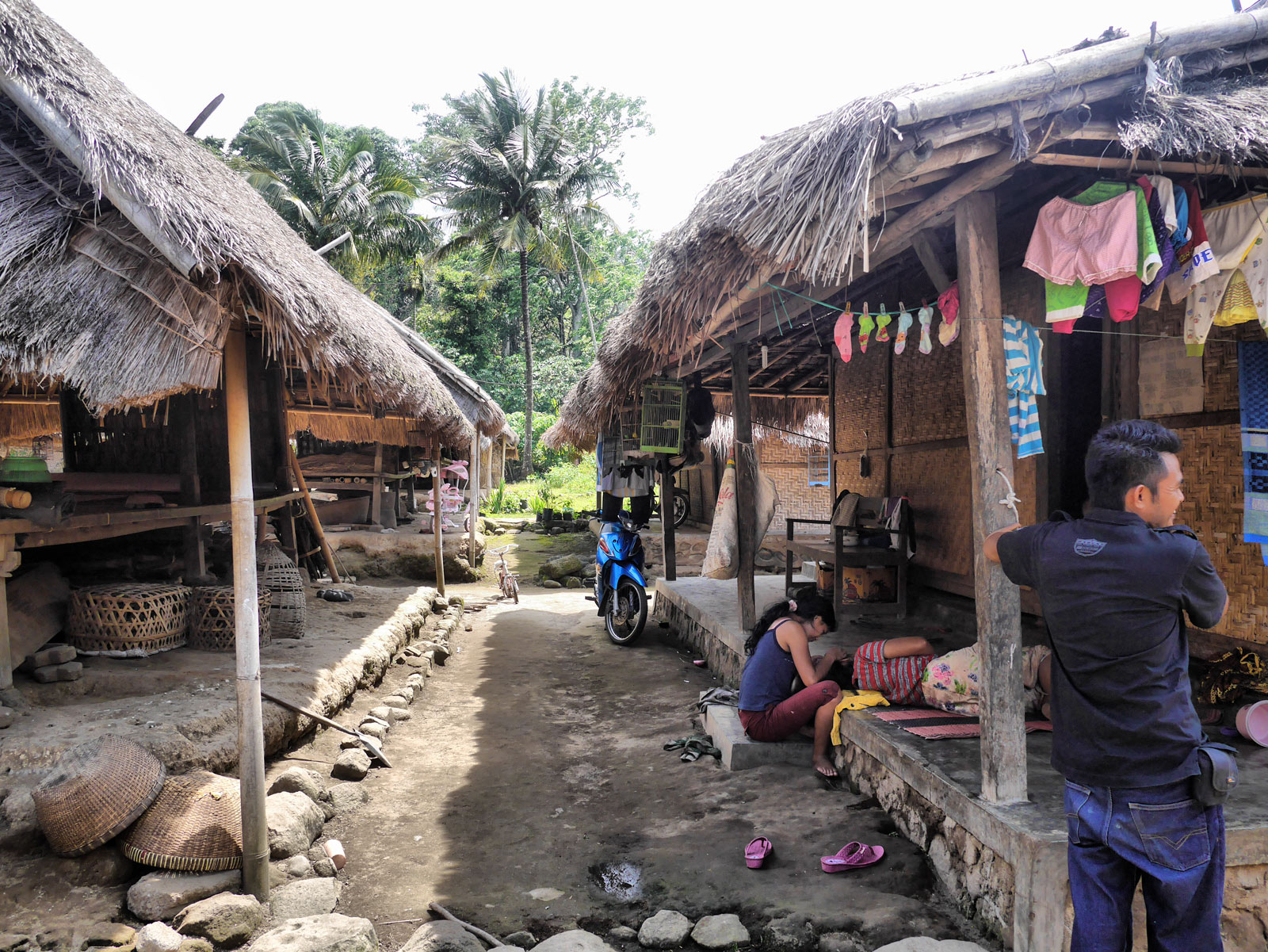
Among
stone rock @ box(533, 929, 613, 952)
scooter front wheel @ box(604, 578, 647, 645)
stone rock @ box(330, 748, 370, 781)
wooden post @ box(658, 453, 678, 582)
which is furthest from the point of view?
wooden post @ box(658, 453, 678, 582)

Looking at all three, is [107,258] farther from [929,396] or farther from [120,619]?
[929,396]

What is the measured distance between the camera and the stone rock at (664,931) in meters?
3.07

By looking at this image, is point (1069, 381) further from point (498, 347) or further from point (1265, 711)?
point (498, 347)

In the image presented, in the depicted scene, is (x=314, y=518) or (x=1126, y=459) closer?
(x=1126, y=459)

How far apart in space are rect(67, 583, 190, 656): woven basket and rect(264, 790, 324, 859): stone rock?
202 cm

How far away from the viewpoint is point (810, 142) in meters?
3.17

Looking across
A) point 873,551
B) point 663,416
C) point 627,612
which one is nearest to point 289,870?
point 873,551

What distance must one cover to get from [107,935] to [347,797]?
165 centimetres

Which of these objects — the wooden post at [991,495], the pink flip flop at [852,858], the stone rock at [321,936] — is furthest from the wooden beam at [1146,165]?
the stone rock at [321,936]

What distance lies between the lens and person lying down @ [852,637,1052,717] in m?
3.96

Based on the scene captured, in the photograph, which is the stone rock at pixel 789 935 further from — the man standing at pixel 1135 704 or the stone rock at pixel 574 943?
the man standing at pixel 1135 704

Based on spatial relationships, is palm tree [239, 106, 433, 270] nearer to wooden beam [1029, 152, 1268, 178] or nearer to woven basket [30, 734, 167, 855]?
woven basket [30, 734, 167, 855]

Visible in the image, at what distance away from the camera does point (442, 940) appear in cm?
304

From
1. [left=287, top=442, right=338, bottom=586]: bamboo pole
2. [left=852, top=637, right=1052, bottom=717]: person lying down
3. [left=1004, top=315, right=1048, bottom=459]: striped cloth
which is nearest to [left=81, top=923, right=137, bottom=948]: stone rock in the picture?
[left=852, top=637, right=1052, bottom=717]: person lying down
